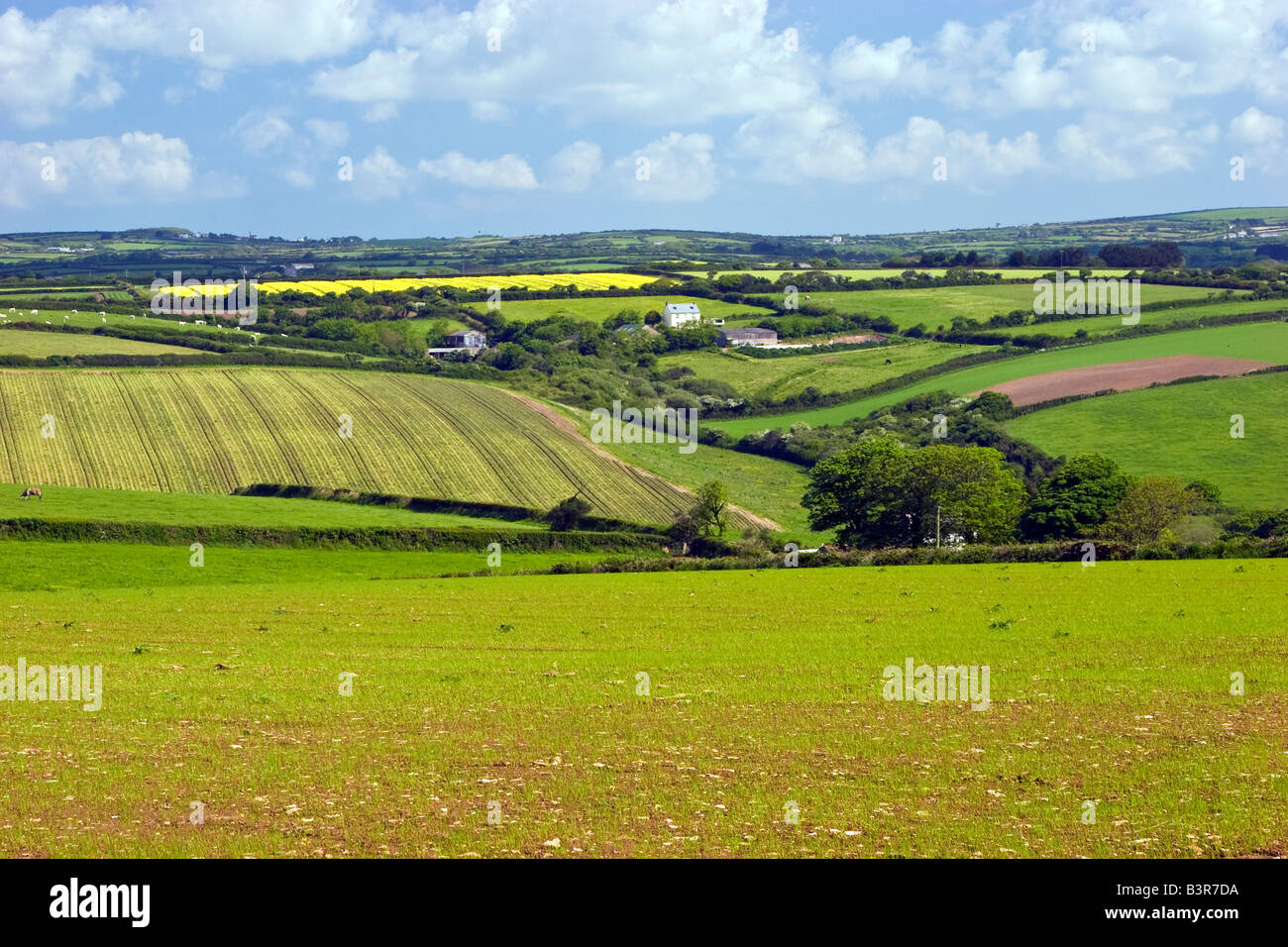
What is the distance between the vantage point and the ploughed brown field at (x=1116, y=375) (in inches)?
4230

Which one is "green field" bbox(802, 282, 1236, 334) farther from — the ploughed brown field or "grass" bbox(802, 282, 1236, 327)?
the ploughed brown field

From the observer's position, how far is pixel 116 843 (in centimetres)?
1450

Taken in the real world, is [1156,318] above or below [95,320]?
below

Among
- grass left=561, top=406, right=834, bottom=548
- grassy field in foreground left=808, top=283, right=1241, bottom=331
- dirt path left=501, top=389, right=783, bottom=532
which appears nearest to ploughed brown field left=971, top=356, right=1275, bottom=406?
grass left=561, top=406, right=834, bottom=548

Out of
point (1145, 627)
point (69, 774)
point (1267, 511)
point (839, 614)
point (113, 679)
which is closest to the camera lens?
point (69, 774)

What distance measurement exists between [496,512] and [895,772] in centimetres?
5950

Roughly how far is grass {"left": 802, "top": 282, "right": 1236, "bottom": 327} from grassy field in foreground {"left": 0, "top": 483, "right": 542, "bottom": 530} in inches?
3635

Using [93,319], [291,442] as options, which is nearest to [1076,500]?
[291,442]

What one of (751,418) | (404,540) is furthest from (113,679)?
(751,418)

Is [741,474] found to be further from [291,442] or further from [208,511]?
[208,511]

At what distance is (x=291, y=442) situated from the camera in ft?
295

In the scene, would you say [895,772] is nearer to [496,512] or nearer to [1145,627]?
[1145,627]

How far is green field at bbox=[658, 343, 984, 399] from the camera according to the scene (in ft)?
413

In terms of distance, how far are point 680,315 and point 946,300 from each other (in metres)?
34.2
